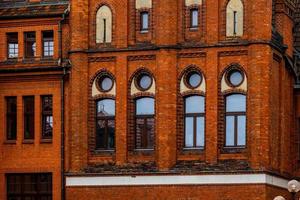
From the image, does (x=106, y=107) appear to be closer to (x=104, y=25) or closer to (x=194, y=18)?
(x=104, y=25)

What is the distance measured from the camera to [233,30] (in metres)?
61.5

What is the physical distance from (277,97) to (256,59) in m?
3.04

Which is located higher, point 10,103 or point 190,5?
point 190,5

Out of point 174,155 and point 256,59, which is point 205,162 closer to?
point 174,155

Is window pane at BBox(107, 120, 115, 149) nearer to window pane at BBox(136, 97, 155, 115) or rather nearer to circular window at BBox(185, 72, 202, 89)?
window pane at BBox(136, 97, 155, 115)

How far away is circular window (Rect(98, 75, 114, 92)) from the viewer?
6328 centimetres

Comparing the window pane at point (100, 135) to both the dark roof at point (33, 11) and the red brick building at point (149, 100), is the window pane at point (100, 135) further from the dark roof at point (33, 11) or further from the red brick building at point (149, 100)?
the dark roof at point (33, 11)

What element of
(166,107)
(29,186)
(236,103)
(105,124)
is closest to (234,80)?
(236,103)

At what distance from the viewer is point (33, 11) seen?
66062 mm

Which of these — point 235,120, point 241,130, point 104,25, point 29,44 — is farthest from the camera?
point 29,44

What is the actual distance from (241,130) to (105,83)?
24.4ft

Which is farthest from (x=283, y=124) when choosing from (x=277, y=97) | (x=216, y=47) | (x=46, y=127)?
(x=46, y=127)

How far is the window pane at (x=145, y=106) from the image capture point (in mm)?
62594

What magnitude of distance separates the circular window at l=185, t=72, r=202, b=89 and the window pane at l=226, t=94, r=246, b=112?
1.66 m
